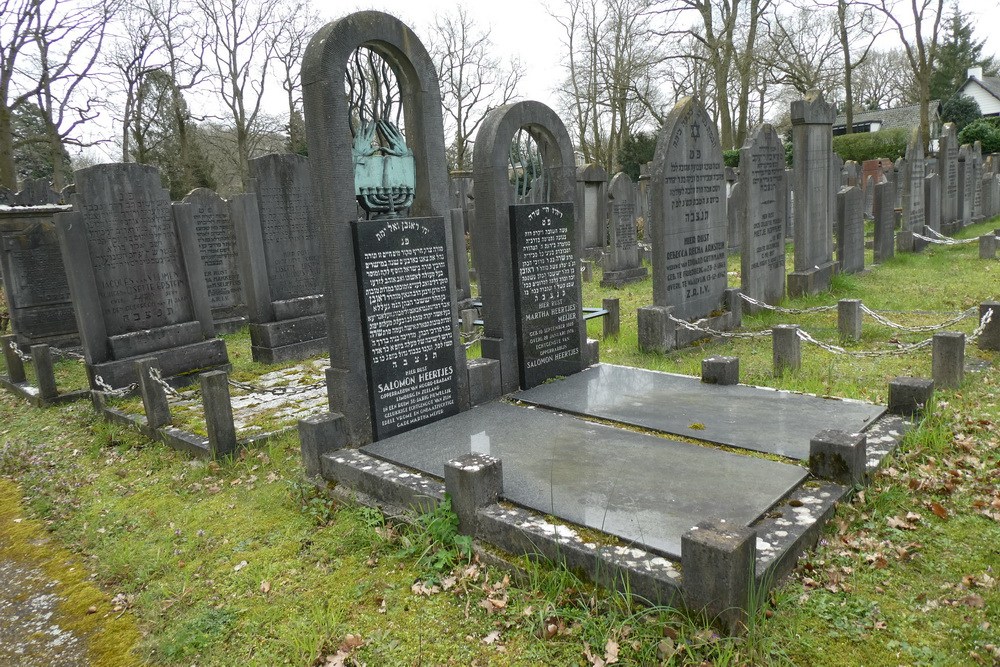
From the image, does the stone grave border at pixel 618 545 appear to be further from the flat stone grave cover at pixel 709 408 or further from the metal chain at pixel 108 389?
the metal chain at pixel 108 389

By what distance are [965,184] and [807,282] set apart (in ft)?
38.6

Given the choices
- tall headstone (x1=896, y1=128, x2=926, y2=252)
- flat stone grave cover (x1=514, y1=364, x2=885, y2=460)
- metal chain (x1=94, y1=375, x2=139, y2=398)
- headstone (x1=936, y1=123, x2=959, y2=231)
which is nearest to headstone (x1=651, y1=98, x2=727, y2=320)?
flat stone grave cover (x1=514, y1=364, x2=885, y2=460)

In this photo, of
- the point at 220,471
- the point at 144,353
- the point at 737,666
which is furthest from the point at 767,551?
the point at 144,353

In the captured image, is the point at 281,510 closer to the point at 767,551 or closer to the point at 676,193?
the point at 767,551

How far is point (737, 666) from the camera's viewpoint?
2.82 m

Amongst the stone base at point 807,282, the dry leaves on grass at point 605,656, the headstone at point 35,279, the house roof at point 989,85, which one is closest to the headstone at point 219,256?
the headstone at point 35,279

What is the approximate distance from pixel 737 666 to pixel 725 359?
3899 millimetres

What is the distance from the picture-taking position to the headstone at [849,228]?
40.7 feet

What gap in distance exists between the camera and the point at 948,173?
57.3 ft

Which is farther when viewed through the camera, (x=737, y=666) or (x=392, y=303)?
(x=392, y=303)

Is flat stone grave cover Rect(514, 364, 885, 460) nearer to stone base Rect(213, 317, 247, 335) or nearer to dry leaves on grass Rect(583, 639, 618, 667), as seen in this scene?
dry leaves on grass Rect(583, 639, 618, 667)

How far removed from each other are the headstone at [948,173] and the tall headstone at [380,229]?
51.6 ft

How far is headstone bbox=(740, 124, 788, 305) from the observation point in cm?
980

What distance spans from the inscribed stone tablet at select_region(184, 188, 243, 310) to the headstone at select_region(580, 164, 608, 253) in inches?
358
